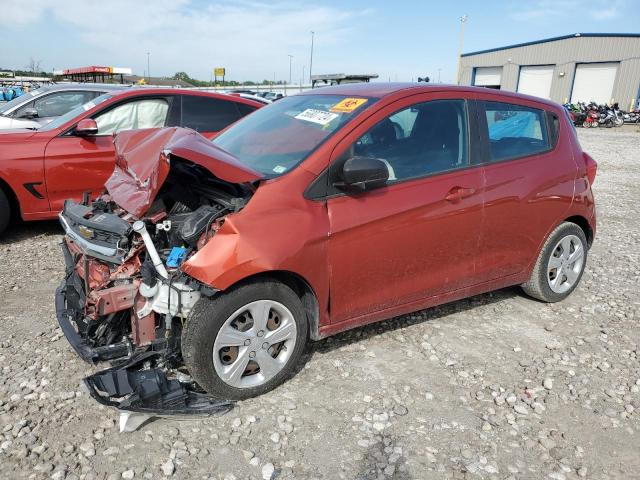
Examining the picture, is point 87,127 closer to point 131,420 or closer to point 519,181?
point 131,420

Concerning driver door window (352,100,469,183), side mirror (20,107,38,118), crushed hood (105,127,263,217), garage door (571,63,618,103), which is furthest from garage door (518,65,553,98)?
crushed hood (105,127,263,217)

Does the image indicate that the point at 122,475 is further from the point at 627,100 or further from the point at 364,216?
the point at 627,100

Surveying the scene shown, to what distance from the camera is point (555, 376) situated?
10.9ft

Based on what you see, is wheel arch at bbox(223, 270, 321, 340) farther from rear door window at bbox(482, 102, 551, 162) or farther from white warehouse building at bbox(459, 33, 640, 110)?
white warehouse building at bbox(459, 33, 640, 110)

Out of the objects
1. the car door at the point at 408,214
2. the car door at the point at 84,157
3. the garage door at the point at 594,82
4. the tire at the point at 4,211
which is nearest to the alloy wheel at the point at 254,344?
the car door at the point at 408,214

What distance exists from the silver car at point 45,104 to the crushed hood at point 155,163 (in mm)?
4397

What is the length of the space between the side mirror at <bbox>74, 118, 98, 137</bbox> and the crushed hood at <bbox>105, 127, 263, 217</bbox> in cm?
204

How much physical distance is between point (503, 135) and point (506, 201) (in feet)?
1.70

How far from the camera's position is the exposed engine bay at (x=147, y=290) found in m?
2.71

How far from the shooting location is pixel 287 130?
3488mm

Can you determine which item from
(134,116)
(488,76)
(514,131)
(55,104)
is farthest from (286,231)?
(488,76)

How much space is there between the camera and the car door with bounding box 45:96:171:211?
5469 millimetres

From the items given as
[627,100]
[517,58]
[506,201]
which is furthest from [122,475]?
[517,58]

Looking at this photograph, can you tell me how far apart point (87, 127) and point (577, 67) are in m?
40.1
